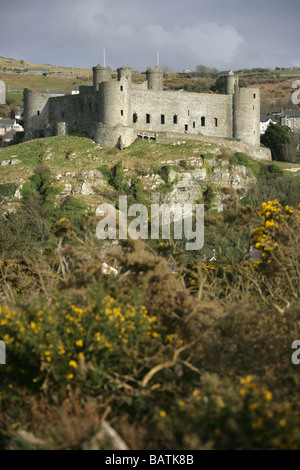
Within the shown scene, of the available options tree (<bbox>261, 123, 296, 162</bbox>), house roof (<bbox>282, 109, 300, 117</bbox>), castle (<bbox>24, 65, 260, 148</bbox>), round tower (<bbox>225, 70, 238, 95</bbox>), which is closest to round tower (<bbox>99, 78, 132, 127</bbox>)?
castle (<bbox>24, 65, 260, 148</bbox>)

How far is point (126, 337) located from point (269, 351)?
6.94ft

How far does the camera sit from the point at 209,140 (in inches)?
1713

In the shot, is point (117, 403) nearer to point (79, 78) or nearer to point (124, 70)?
point (124, 70)

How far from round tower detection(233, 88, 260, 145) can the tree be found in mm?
5901

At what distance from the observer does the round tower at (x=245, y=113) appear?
4481 centimetres

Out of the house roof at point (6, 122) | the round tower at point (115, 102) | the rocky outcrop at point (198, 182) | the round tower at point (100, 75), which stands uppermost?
the round tower at point (100, 75)

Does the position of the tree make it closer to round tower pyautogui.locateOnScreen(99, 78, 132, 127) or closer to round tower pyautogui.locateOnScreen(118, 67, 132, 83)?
round tower pyautogui.locateOnScreen(118, 67, 132, 83)

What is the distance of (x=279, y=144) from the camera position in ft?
Result: 167

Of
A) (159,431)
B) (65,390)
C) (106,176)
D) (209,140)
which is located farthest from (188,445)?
(209,140)

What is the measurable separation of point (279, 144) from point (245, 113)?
7342mm

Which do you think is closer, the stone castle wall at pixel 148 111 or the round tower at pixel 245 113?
the stone castle wall at pixel 148 111

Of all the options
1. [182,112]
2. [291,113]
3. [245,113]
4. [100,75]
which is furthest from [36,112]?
[291,113]

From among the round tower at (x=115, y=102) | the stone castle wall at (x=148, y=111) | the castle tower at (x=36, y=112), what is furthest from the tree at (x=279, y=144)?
the castle tower at (x=36, y=112)

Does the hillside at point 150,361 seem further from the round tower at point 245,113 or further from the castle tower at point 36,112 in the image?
the castle tower at point 36,112
